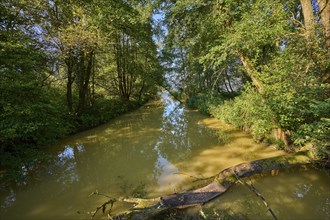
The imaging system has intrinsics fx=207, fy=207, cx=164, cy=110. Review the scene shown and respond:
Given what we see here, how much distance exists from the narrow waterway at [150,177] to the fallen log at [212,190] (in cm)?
18

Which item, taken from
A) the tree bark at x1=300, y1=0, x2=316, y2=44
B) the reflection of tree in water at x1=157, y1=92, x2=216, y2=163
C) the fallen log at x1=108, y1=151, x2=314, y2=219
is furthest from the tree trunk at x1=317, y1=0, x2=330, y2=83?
the reflection of tree in water at x1=157, y1=92, x2=216, y2=163

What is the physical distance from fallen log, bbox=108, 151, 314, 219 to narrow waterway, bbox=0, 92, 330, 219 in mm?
178

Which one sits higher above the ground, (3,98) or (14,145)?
(3,98)

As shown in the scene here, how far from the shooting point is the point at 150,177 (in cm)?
548

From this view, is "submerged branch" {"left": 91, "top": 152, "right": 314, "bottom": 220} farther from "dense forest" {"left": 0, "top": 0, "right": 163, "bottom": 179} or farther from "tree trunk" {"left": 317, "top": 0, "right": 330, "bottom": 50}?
"dense forest" {"left": 0, "top": 0, "right": 163, "bottom": 179}

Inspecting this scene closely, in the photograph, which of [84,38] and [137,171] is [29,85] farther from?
[84,38]

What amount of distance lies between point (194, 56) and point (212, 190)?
7.99 metres

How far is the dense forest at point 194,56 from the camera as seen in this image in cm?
509

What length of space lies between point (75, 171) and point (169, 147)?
3.44 m

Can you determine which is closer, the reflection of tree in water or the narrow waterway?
the narrow waterway

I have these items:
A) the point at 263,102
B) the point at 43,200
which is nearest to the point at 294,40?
the point at 263,102

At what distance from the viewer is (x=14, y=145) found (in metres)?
5.45

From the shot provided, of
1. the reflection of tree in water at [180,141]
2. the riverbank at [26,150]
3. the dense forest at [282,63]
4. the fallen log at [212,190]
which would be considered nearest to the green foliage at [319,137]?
the dense forest at [282,63]

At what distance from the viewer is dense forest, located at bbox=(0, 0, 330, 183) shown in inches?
201
